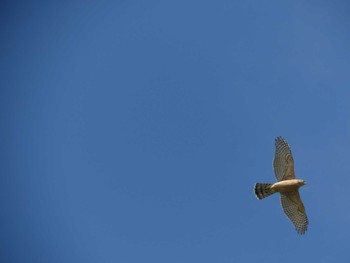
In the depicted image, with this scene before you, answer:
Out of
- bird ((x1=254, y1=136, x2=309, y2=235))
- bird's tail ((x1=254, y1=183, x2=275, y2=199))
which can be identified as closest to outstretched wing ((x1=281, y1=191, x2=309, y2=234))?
bird ((x1=254, y1=136, x2=309, y2=235))

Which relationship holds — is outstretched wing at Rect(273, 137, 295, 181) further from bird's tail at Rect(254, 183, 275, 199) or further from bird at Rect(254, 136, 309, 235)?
bird's tail at Rect(254, 183, 275, 199)

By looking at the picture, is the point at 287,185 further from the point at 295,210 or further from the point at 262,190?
the point at 295,210

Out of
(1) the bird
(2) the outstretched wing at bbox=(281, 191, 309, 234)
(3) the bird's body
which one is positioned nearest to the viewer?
(3) the bird's body

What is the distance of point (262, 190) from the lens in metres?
15.9

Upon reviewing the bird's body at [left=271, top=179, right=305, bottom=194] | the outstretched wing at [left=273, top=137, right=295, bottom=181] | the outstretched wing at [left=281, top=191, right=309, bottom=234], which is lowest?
the outstretched wing at [left=281, top=191, right=309, bottom=234]

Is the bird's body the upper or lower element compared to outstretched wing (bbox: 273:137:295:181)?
lower

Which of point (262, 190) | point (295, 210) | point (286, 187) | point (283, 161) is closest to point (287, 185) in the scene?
point (286, 187)

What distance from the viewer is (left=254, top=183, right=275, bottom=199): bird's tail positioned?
15.8 meters

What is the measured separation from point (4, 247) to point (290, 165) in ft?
176

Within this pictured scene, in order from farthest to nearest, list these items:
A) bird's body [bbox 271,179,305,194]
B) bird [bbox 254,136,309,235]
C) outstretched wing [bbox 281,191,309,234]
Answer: outstretched wing [bbox 281,191,309,234]
bird [bbox 254,136,309,235]
bird's body [bbox 271,179,305,194]

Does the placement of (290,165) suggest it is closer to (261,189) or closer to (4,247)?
(261,189)

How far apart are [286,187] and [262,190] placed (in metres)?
0.93

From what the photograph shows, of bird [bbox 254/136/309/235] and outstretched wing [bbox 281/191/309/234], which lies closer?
bird [bbox 254/136/309/235]

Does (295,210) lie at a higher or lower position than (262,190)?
lower
